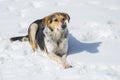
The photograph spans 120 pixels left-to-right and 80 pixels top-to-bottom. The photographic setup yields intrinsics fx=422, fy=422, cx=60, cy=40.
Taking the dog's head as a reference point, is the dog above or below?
below

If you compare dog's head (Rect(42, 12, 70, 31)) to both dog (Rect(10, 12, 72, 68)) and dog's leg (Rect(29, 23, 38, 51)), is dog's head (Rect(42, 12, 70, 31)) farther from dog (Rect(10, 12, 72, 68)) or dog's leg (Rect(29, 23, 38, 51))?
dog's leg (Rect(29, 23, 38, 51))

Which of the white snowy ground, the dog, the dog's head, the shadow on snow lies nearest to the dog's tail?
the dog

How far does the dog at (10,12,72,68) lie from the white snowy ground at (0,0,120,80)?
0.13m

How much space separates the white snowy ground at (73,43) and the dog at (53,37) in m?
0.13

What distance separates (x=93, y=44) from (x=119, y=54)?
2.31 ft

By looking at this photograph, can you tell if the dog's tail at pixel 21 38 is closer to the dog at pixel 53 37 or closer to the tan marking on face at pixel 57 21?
the dog at pixel 53 37

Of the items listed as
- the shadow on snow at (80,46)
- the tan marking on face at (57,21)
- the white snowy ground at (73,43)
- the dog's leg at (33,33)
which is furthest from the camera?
the dog's leg at (33,33)

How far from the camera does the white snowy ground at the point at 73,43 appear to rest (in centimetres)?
703

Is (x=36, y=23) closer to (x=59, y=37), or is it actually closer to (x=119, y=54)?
(x=59, y=37)

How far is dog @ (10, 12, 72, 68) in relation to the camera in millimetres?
7430

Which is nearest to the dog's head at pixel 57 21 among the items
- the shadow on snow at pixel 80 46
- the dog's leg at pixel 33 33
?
the shadow on snow at pixel 80 46

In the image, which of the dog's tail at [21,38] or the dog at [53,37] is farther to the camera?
the dog's tail at [21,38]

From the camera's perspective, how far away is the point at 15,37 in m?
8.41

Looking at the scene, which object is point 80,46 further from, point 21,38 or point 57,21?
point 21,38
